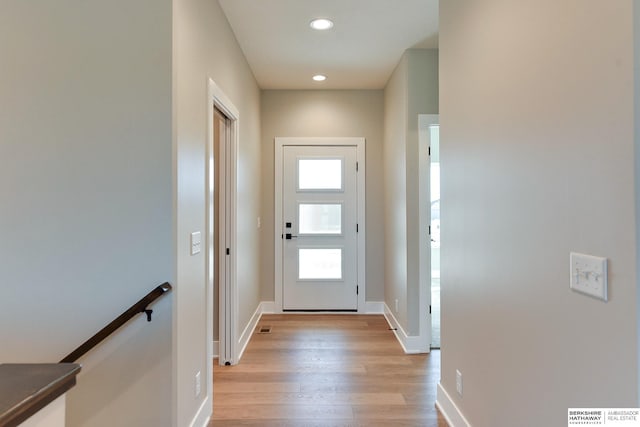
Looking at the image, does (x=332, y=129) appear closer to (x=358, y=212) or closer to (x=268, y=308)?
(x=358, y=212)

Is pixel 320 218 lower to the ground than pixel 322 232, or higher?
higher

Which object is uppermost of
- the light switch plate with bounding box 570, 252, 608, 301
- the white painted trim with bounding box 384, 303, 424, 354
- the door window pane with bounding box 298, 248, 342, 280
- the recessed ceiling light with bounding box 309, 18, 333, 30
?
the recessed ceiling light with bounding box 309, 18, 333, 30

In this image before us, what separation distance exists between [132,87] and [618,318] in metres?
2.03

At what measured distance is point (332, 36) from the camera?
3.02m

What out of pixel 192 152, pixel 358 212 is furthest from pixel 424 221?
pixel 192 152

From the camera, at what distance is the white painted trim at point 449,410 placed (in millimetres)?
1941

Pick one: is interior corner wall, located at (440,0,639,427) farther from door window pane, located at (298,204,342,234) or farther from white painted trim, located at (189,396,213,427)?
door window pane, located at (298,204,342,234)

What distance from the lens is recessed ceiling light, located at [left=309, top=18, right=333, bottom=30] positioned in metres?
2.75

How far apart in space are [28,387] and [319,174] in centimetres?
380

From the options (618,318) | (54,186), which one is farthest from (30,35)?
(618,318)

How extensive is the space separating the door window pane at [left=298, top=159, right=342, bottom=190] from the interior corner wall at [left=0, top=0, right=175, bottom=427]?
279cm

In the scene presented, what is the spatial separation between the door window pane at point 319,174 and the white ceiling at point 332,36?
0.97 meters

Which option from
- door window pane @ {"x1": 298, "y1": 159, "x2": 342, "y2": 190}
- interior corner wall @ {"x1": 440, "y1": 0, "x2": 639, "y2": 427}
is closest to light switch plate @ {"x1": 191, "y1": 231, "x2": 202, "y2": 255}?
interior corner wall @ {"x1": 440, "y1": 0, "x2": 639, "y2": 427}

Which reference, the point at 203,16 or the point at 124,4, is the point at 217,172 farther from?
the point at 124,4
